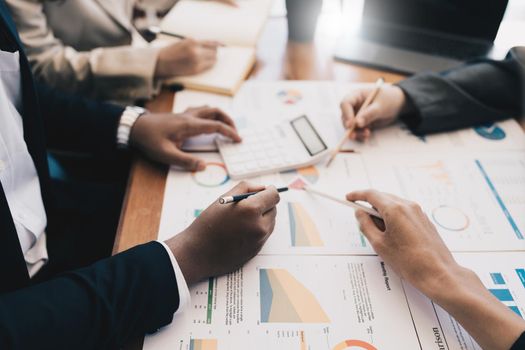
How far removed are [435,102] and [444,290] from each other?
48 centimetres

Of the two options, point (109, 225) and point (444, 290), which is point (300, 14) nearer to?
point (109, 225)

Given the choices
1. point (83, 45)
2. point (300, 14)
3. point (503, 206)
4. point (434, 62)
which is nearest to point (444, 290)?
point (503, 206)

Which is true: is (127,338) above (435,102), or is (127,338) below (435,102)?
below

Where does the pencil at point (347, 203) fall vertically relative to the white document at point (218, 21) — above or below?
below

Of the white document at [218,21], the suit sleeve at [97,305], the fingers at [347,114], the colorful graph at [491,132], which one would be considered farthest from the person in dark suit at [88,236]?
the colorful graph at [491,132]

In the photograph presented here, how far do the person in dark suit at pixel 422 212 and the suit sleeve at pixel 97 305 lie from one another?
13.5 inches

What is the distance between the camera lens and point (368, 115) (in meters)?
0.96

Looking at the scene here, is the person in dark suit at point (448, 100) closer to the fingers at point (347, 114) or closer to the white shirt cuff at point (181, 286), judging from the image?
the fingers at point (347, 114)

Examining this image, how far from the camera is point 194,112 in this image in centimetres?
96

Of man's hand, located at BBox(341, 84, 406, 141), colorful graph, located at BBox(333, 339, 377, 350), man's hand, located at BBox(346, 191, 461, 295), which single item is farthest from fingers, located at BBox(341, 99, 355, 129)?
colorful graph, located at BBox(333, 339, 377, 350)

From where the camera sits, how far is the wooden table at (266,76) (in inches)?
31.3

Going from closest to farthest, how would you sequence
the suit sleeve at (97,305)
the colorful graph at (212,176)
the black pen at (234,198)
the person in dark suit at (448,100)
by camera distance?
the suit sleeve at (97,305) → the black pen at (234,198) → the colorful graph at (212,176) → the person in dark suit at (448,100)

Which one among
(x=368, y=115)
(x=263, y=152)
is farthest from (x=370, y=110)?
(x=263, y=152)

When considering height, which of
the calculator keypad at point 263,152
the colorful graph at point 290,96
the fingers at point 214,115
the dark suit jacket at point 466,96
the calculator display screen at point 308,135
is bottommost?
the calculator keypad at point 263,152
